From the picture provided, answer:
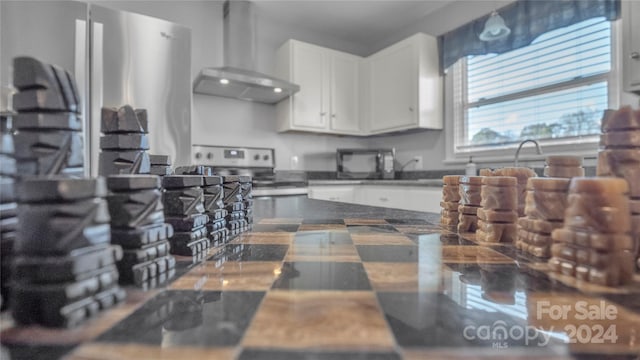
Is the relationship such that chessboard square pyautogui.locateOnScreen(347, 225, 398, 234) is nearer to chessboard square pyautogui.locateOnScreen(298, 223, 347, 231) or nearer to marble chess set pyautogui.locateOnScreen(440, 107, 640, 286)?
chessboard square pyautogui.locateOnScreen(298, 223, 347, 231)

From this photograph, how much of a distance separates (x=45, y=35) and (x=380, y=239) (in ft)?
6.84

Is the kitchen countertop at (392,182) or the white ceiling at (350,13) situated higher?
the white ceiling at (350,13)

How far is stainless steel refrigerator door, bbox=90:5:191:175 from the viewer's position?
1.84m

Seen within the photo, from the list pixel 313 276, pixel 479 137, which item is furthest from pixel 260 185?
pixel 313 276

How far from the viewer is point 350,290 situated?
354 mm

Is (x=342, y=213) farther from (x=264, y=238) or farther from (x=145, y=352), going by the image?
(x=145, y=352)

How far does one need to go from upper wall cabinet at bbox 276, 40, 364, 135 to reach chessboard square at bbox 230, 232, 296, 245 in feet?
8.03

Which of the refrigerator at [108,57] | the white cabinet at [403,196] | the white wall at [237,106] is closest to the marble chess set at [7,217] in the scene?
the refrigerator at [108,57]

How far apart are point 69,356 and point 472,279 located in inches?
15.7

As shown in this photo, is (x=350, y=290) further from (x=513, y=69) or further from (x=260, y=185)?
(x=513, y=69)

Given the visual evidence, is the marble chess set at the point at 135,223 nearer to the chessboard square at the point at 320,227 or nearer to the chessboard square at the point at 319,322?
the chessboard square at the point at 319,322

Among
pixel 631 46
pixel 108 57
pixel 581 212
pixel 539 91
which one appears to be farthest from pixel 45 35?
pixel 539 91

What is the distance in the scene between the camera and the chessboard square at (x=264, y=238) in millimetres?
620

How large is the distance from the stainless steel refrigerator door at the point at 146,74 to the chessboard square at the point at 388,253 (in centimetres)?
177
